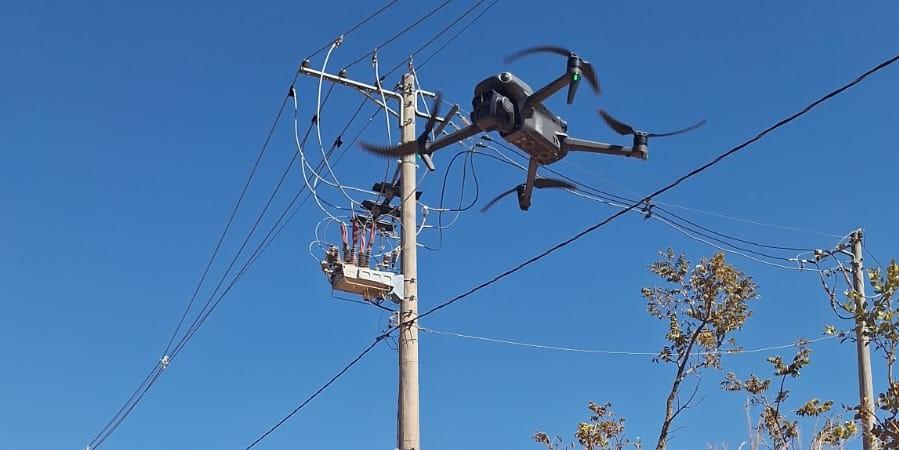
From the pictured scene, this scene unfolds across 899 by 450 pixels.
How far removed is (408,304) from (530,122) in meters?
4.88

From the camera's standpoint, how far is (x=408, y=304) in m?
13.4

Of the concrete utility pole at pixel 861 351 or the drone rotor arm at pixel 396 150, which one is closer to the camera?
the drone rotor arm at pixel 396 150

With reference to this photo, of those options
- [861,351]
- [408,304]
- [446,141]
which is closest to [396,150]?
[446,141]

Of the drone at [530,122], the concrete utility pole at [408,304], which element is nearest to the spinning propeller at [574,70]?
the drone at [530,122]

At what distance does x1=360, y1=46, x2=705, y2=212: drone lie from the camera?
8539 mm

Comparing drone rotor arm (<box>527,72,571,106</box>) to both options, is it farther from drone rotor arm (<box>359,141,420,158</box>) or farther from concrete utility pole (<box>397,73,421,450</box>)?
concrete utility pole (<box>397,73,421,450</box>)

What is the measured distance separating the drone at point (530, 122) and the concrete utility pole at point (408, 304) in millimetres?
2899

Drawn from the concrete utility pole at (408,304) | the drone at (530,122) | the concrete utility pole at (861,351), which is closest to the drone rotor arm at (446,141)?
the drone at (530,122)

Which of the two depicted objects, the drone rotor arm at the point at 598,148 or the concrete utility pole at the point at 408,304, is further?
the concrete utility pole at the point at 408,304

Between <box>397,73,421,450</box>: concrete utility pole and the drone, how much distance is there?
290 cm

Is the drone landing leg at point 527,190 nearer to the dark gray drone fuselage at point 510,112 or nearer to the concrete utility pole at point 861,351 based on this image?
the dark gray drone fuselage at point 510,112

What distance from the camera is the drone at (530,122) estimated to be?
28.0 feet

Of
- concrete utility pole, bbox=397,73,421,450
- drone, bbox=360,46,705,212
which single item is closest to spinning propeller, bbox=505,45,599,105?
Answer: drone, bbox=360,46,705,212

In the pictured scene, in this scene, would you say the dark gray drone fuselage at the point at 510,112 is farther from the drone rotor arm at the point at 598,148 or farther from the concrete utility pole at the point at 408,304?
the concrete utility pole at the point at 408,304
